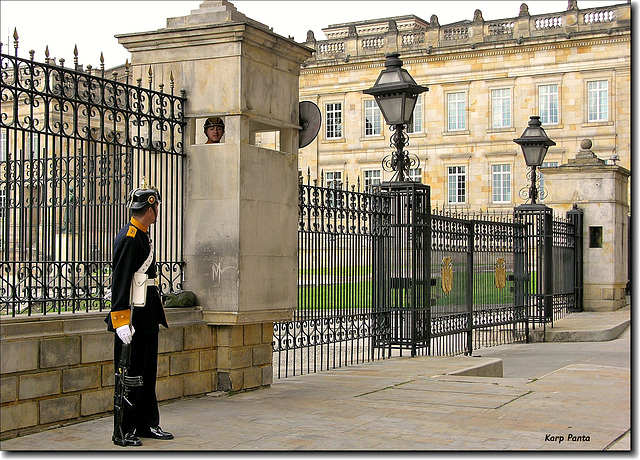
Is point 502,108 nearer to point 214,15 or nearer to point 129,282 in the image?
point 214,15

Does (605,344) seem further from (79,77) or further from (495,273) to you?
(79,77)

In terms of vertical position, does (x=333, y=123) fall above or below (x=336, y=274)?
above

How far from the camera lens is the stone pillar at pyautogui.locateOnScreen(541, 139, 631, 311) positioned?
22594 millimetres

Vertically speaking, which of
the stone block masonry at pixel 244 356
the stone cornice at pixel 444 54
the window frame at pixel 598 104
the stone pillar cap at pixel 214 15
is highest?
the stone cornice at pixel 444 54

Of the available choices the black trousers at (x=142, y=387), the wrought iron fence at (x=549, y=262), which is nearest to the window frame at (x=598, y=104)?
the wrought iron fence at (x=549, y=262)

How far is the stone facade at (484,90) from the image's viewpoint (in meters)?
49.1

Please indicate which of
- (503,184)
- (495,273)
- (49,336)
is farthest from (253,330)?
(503,184)

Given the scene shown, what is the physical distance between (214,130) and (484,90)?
45.4 m

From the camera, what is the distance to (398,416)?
303 inches

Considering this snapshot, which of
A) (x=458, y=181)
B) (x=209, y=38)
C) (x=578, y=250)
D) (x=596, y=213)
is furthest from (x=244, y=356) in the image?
(x=458, y=181)

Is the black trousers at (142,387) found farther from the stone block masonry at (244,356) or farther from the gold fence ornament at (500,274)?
the gold fence ornament at (500,274)

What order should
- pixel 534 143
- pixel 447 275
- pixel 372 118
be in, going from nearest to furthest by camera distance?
pixel 447 275 < pixel 534 143 < pixel 372 118

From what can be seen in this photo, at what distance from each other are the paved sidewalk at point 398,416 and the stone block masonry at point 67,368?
0.13 meters

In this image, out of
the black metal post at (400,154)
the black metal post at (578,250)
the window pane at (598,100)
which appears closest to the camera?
the black metal post at (400,154)
